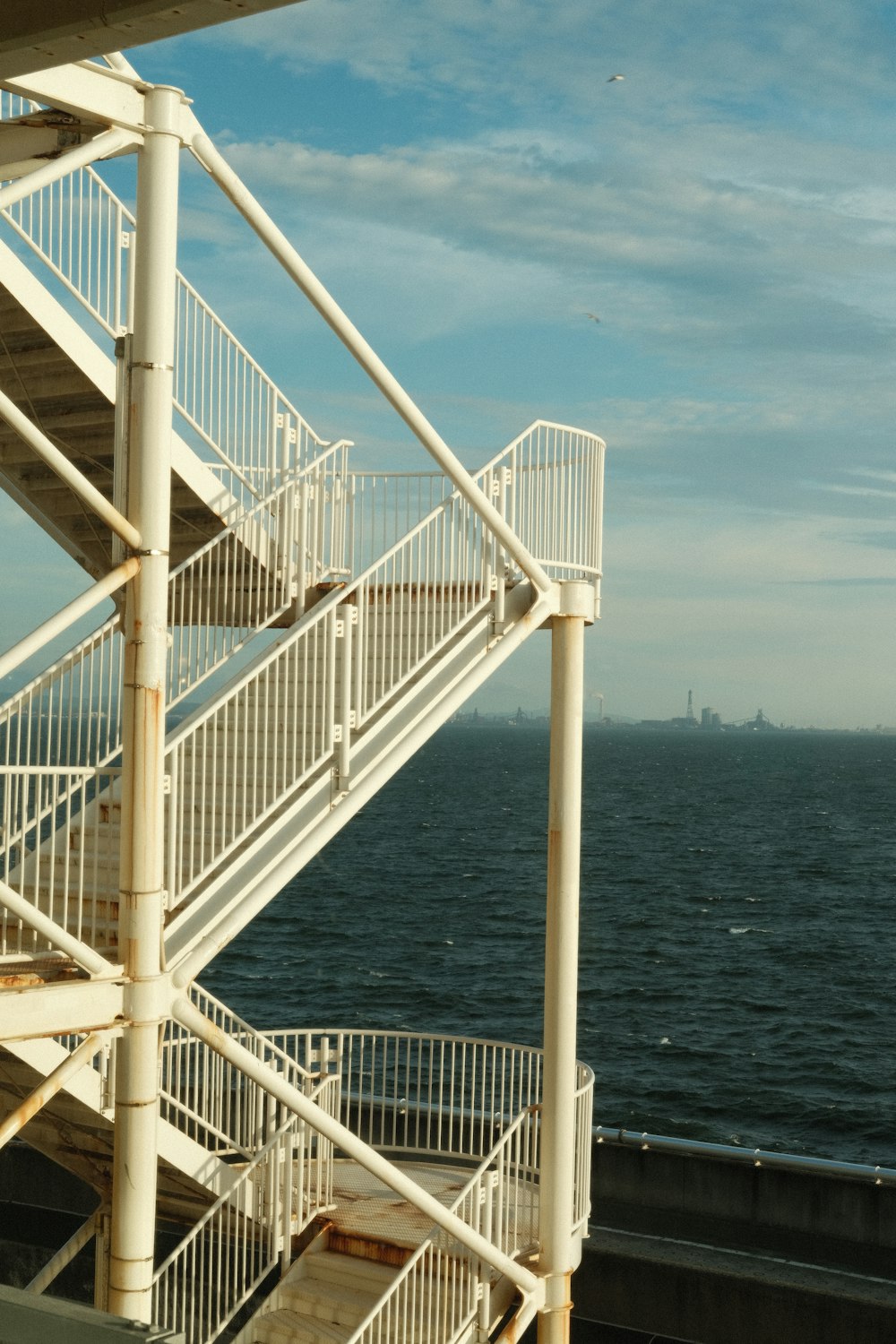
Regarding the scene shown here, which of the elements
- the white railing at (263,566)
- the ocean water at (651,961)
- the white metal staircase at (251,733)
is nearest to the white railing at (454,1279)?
the white metal staircase at (251,733)

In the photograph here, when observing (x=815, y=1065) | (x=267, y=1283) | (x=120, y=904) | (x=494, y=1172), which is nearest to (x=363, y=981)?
(x=815, y=1065)

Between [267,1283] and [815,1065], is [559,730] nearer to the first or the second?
[267,1283]

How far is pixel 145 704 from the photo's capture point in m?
8.84

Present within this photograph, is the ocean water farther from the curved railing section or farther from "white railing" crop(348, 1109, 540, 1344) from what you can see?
"white railing" crop(348, 1109, 540, 1344)

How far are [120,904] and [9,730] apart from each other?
150 cm

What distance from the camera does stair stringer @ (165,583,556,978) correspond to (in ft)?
31.2

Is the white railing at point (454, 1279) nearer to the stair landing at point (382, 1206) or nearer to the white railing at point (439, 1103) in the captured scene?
the stair landing at point (382, 1206)

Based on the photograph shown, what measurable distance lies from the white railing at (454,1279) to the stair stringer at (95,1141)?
5.68 ft

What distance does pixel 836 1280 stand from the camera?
17.2 metres

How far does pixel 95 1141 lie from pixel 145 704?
546cm

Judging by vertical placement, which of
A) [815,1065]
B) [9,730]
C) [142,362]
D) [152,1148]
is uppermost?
[142,362]

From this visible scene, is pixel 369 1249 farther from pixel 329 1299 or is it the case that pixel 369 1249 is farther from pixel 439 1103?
pixel 439 1103

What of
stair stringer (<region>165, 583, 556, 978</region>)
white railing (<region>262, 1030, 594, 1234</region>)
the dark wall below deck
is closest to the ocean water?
white railing (<region>262, 1030, 594, 1234</region>)

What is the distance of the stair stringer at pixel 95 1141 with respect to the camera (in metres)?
10.7
